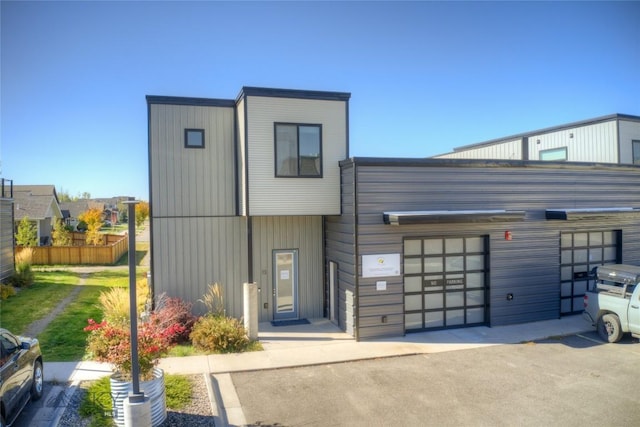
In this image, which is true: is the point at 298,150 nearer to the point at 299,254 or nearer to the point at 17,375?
the point at 299,254

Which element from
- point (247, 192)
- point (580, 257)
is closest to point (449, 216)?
point (247, 192)

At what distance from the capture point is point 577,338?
454 inches

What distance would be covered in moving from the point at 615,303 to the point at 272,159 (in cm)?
947

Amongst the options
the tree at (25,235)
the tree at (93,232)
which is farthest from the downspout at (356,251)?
the tree at (93,232)

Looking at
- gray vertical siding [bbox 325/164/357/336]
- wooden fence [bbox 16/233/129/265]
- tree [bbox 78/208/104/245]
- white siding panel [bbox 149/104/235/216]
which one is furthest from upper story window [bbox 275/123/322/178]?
tree [bbox 78/208/104/245]

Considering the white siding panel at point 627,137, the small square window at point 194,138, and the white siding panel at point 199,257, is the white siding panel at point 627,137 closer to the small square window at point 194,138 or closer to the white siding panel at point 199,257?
the white siding panel at point 199,257

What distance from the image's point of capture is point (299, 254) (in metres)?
13.8

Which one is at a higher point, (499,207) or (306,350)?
(499,207)

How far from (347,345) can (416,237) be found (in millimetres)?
3383

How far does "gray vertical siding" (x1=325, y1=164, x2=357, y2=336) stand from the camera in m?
11.6

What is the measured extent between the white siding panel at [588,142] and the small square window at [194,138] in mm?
13780

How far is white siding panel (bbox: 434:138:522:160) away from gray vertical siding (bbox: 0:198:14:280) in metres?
21.0

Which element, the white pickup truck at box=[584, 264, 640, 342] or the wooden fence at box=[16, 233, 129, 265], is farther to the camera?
the wooden fence at box=[16, 233, 129, 265]

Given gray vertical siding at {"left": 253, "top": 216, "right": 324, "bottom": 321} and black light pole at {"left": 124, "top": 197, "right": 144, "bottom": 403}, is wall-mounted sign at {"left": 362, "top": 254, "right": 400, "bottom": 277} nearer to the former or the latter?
gray vertical siding at {"left": 253, "top": 216, "right": 324, "bottom": 321}
